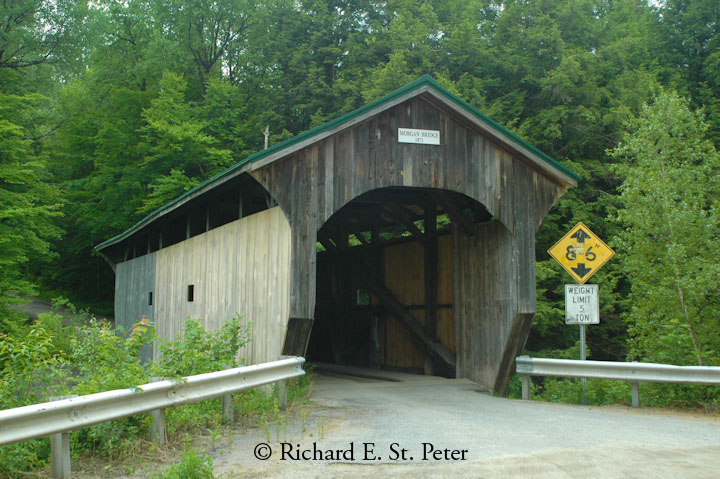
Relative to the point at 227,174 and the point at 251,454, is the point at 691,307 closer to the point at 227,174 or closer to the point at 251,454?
the point at 227,174

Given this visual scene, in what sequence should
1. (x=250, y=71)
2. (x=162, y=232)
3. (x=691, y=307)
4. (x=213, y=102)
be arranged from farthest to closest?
(x=250, y=71) < (x=213, y=102) < (x=162, y=232) < (x=691, y=307)

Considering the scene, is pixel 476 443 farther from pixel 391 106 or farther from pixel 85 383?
pixel 391 106

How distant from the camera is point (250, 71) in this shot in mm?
37000

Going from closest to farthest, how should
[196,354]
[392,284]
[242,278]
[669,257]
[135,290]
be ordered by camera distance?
[196,354], [242,278], [669,257], [392,284], [135,290]

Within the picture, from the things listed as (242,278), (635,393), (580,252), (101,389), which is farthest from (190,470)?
(580,252)

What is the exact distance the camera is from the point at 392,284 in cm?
1672

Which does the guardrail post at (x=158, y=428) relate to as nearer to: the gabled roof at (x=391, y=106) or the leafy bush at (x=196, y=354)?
the leafy bush at (x=196, y=354)

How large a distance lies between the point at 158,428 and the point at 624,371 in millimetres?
6126

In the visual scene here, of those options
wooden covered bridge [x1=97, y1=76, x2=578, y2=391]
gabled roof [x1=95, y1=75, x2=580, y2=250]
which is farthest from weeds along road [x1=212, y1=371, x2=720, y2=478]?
gabled roof [x1=95, y1=75, x2=580, y2=250]

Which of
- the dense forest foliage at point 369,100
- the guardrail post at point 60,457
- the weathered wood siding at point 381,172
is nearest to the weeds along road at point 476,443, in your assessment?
the guardrail post at point 60,457

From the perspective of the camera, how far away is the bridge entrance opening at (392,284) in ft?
47.4

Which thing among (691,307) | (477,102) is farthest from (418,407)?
(477,102)

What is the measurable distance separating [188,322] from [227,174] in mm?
2684

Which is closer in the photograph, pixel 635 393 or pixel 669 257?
pixel 635 393
